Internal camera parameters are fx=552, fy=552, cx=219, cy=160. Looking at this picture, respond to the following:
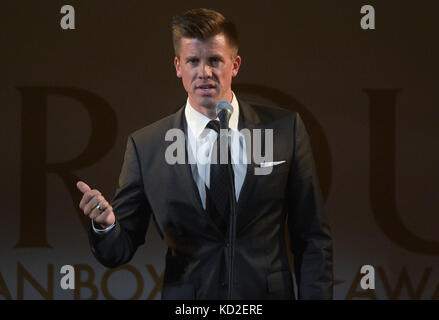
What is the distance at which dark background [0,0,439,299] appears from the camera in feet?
11.2

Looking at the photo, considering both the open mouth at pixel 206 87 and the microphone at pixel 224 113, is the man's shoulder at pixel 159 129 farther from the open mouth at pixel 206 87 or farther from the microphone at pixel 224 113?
the microphone at pixel 224 113

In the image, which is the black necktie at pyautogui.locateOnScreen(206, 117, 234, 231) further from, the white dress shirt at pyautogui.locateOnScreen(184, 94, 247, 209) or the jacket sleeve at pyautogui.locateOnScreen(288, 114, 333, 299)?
the jacket sleeve at pyautogui.locateOnScreen(288, 114, 333, 299)

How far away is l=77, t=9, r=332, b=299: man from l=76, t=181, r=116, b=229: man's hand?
47 millimetres

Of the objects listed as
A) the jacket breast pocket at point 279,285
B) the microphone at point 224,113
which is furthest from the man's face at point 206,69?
the jacket breast pocket at point 279,285

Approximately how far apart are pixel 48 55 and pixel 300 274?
2.32 metres

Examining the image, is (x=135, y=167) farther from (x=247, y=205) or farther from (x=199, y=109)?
(x=247, y=205)

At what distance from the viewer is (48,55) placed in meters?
3.39

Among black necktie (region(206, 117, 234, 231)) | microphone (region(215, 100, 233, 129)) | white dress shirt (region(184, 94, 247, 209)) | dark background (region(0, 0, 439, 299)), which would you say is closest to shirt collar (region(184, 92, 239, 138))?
white dress shirt (region(184, 94, 247, 209))

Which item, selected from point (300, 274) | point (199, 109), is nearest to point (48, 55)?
point (199, 109)

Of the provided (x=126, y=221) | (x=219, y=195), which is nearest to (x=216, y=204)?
(x=219, y=195)

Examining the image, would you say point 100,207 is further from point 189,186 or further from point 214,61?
point 214,61

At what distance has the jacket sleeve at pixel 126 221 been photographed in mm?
1699

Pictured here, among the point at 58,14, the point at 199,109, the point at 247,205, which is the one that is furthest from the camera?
the point at 58,14

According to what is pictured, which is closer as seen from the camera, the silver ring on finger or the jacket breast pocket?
the silver ring on finger
